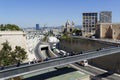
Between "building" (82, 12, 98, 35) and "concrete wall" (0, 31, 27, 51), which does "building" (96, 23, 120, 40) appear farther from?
"building" (82, 12, 98, 35)

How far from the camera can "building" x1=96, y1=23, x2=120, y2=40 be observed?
73062mm

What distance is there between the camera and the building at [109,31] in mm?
73062

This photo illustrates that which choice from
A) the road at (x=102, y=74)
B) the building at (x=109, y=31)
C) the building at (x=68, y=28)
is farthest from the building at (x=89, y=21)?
the road at (x=102, y=74)

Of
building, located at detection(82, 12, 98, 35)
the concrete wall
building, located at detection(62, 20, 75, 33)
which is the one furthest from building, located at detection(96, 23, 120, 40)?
building, located at detection(82, 12, 98, 35)

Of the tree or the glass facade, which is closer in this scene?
the tree

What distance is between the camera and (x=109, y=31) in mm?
75812

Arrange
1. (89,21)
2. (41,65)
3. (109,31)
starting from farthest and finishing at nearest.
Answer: (89,21), (109,31), (41,65)

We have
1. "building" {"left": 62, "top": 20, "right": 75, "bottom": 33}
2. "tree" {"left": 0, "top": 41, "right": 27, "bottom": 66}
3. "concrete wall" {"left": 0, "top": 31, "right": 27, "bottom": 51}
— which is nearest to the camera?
"tree" {"left": 0, "top": 41, "right": 27, "bottom": 66}

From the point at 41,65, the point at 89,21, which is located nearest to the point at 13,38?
the point at 41,65

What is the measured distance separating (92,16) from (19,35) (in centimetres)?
12001

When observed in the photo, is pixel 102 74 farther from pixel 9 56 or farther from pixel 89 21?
pixel 89 21

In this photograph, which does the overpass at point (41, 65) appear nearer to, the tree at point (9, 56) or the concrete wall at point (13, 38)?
the tree at point (9, 56)

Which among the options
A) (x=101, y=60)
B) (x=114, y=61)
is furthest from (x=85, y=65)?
(x=114, y=61)

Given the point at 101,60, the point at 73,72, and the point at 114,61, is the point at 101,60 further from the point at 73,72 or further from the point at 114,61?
the point at 73,72
